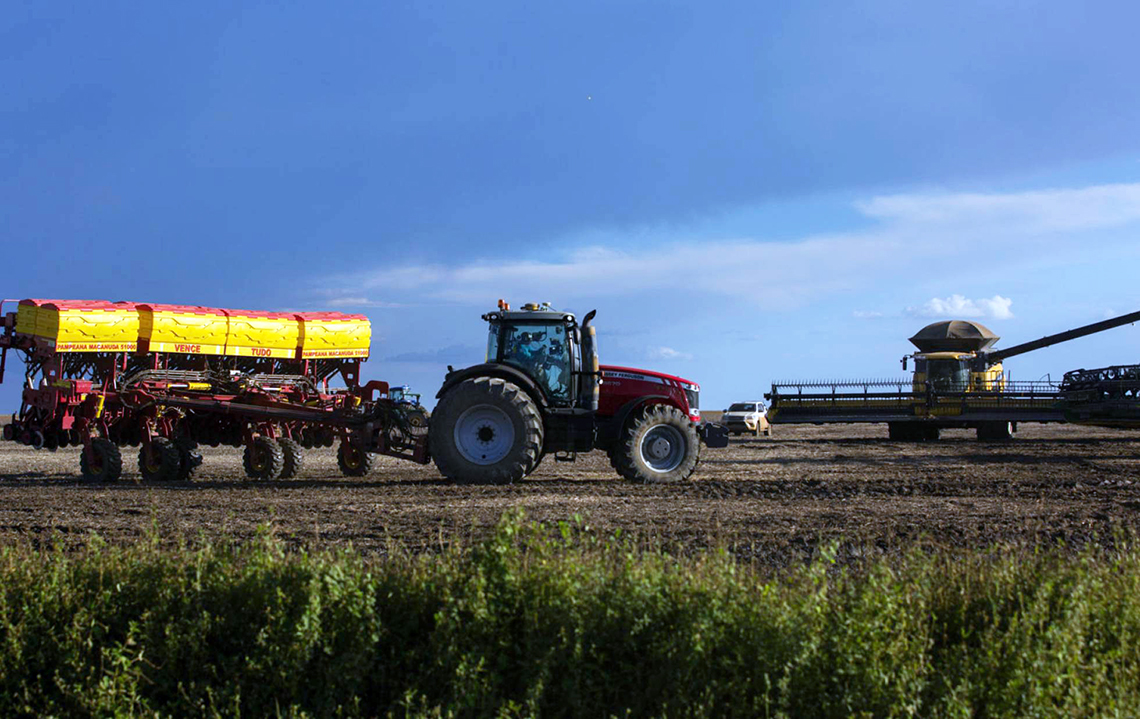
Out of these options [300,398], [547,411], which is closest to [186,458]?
[300,398]

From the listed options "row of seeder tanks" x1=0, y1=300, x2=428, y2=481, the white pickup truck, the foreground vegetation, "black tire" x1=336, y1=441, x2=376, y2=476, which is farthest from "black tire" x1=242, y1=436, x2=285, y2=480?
the white pickup truck

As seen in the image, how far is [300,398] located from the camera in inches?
693

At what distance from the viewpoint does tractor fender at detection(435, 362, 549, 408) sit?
13859 millimetres

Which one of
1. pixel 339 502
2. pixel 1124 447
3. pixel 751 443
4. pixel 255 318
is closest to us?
pixel 339 502

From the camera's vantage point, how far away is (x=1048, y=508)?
1145 cm

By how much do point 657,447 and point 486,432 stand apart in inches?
97.2

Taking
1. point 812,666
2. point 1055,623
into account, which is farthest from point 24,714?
point 1055,623

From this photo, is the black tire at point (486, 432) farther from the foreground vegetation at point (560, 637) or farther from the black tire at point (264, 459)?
the foreground vegetation at point (560, 637)

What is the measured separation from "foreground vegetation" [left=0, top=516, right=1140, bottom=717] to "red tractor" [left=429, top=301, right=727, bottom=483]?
A: 24.2 feet

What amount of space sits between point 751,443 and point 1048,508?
18205 mm

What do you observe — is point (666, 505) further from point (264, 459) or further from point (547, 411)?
point (264, 459)

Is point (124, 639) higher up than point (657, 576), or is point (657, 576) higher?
point (657, 576)

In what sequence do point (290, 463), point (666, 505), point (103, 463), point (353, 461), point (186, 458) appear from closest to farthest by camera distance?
1. point (666, 505)
2. point (103, 463)
3. point (186, 458)
4. point (290, 463)
5. point (353, 461)

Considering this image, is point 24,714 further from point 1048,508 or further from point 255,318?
point 255,318
